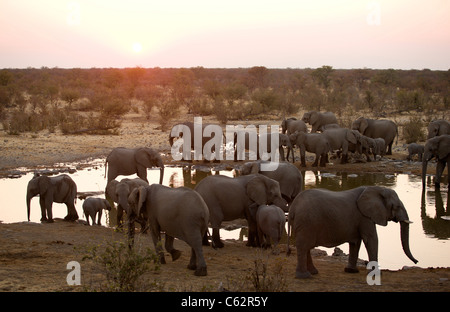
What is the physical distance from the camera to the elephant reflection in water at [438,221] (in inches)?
429

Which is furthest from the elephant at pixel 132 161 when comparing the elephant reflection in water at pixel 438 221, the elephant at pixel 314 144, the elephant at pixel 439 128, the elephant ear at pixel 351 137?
the elephant at pixel 439 128

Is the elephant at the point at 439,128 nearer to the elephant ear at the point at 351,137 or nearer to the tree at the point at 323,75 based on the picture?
the elephant ear at the point at 351,137

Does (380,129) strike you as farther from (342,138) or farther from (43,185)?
(43,185)

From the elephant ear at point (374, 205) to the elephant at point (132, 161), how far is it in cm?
775

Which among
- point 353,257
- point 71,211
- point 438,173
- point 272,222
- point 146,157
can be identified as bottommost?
point 71,211

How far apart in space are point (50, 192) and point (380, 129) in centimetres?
1379

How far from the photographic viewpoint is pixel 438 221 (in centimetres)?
1178

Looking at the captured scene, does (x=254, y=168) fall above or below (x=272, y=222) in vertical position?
above

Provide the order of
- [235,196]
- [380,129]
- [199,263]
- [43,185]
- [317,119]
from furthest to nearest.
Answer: [317,119], [380,129], [43,185], [235,196], [199,263]

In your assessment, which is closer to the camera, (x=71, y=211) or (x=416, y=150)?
(x=71, y=211)

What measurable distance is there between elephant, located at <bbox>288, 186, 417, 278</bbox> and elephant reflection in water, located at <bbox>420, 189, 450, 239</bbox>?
3585 millimetres

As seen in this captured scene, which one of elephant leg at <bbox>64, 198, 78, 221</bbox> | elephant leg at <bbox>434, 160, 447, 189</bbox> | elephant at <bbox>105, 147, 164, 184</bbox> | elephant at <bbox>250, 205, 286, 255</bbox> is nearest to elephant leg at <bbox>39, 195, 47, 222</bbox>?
elephant leg at <bbox>64, 198, 78, 221</bbox>

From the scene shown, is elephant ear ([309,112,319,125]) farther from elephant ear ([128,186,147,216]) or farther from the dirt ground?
elephant ear ([128,186,147,216])

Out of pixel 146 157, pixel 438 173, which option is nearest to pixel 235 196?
pixel 146 157
